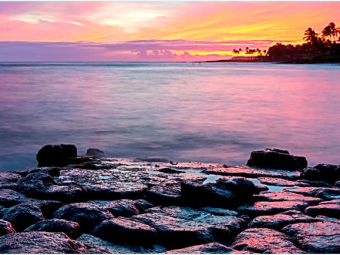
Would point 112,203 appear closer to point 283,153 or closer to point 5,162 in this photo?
point 283,153

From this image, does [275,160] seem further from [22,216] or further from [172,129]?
[172,129]

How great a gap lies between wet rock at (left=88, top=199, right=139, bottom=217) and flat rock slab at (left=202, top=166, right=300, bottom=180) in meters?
2.52

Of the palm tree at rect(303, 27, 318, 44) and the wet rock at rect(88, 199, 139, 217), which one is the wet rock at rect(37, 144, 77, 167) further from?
the palm tree at rect(303, 27, 318, 44)

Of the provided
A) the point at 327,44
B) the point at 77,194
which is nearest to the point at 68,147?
the point at 77,194

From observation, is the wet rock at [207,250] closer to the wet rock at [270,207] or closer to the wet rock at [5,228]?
the wet rock at [270,207]

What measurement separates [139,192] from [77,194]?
80cm

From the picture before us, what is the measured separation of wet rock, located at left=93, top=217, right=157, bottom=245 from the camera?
12.5ft

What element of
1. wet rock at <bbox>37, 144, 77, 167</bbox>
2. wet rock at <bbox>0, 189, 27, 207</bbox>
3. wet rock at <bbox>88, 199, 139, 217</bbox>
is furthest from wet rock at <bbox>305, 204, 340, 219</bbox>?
wet rock at <bbox>37, 144, 77, 167</bbox>

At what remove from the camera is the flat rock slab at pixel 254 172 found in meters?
6.72

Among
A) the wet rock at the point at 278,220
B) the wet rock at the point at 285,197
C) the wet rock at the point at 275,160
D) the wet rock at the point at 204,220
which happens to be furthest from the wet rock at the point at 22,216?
the wet rock at the point at 275,160

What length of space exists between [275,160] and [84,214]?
14.3 ft

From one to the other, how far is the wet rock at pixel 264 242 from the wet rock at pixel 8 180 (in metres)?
3.35

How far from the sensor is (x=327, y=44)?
10650 centimetres

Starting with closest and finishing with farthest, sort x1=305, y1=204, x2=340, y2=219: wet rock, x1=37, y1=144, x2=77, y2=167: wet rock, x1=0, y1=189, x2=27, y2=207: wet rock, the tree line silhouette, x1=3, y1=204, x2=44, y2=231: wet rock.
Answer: x1=3, y1=204, x2=44, y2=231: wet rock, x1=305, y1=204, x2=340, y2=219: wet rock, x1=0, y1=189, x2=27, y2=207: wet rock, x1=37, y1=144, x2=77, y2=167: wet rock, the tree line silhouette
